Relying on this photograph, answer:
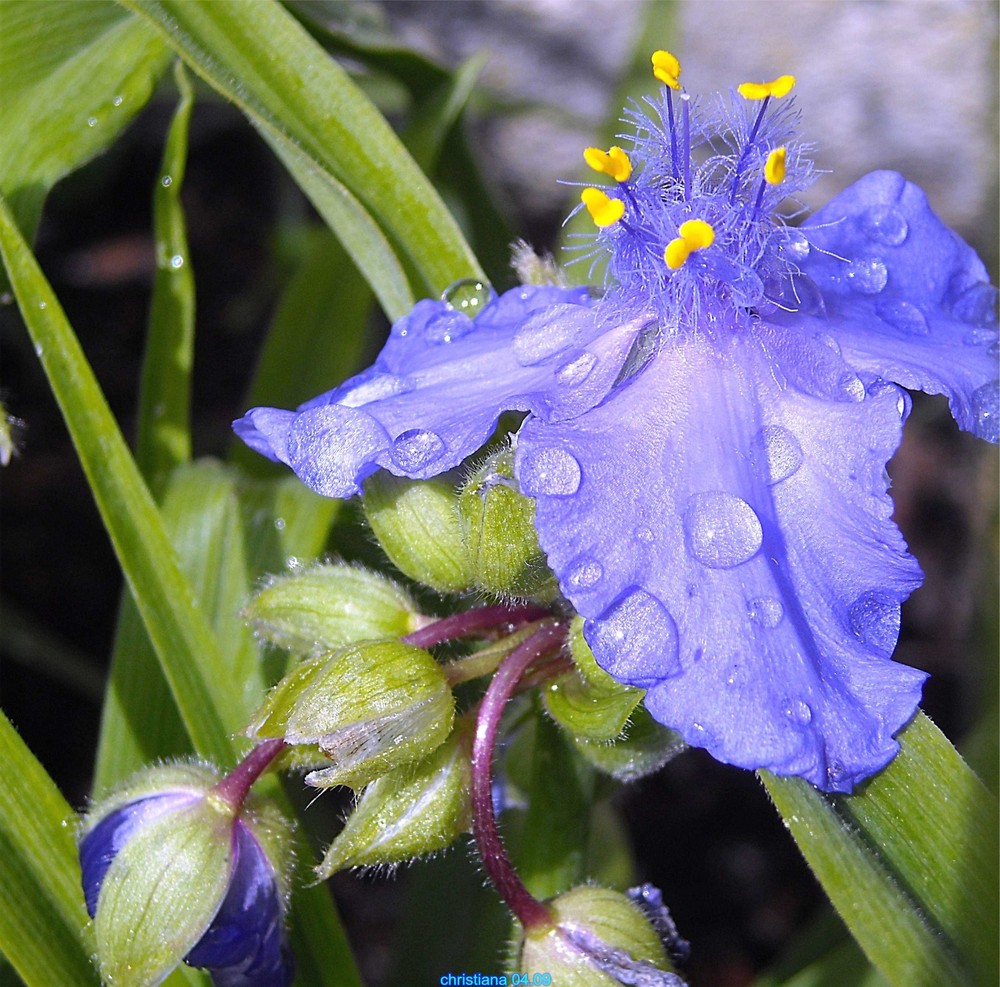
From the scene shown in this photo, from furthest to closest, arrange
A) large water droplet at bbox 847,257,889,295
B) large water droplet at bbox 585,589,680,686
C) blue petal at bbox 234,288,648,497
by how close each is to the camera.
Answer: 1. large water droplet at bbox 847,257,889,295
2. blue petal at bbox 234,288,648,497
3. large water droplet at bbox 585,589,680,686

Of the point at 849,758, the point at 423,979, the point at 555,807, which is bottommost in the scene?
the point at 423,979

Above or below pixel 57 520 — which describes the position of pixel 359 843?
above

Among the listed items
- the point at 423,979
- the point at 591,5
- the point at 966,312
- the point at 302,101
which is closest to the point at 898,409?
the point at 966,312

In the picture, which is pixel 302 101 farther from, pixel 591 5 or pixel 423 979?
pixel 591 5

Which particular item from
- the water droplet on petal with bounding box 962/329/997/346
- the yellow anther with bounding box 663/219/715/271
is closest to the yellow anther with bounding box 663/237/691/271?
the yellow anther with bounding box 663/219/715/271

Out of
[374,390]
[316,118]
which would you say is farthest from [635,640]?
[316,118]

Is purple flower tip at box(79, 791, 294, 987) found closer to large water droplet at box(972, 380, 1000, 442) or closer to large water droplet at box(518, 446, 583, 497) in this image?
large water droplet at box(518, 446, 583, 497)

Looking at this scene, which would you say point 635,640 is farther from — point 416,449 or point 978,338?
point 978,338
